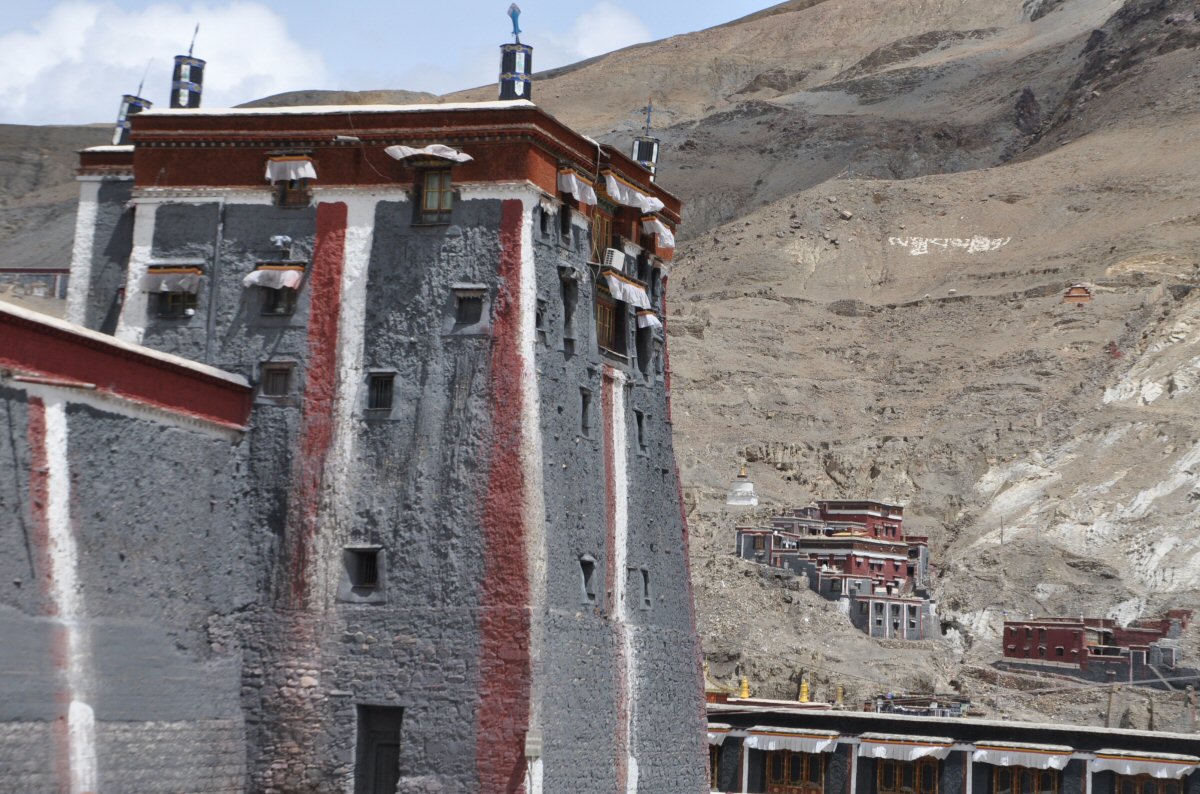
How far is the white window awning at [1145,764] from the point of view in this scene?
3962cm

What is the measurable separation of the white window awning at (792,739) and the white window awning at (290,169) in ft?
62.0

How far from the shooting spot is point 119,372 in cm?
2717

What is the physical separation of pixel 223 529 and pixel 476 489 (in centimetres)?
402

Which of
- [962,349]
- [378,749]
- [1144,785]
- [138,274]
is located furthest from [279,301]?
[962,349]

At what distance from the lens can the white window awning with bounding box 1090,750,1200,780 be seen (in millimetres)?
39625

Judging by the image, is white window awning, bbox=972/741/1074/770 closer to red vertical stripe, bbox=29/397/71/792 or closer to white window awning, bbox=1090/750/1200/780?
white window awning, bbox=1090/750/1200/780

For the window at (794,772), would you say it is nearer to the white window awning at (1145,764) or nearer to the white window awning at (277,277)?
the white window awning at (1145,764)

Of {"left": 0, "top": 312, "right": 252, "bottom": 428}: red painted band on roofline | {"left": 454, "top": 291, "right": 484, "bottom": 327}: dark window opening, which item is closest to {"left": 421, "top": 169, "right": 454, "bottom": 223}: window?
{"left": 454, "top": 291, "right": 484, "bottom": 327}: dark window opening

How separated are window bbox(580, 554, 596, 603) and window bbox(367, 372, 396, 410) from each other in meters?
4.14

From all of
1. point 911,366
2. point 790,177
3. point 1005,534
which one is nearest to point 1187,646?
point 1005,534

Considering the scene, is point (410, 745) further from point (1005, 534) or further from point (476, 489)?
point (1005, 534)

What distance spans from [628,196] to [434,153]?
4.68m

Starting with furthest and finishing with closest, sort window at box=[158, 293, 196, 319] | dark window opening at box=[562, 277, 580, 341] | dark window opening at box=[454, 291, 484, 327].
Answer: dark window opening at box=[562, 277, 580, 341]
window at box=[158, 293, 196, 319]
dark window opening at box=[454, 291, 484, 327]

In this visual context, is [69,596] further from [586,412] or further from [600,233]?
[600,233]
